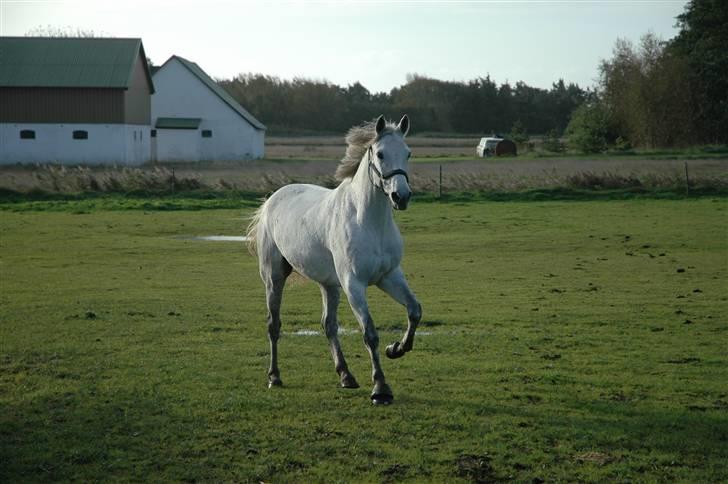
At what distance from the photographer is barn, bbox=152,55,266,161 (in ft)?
221

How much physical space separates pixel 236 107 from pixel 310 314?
2213 inches

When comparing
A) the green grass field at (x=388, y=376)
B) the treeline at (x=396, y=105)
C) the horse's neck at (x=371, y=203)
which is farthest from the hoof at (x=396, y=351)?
the treeline at (x=396, y=105)

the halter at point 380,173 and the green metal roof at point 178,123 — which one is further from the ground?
the green metal roof at point 178,123

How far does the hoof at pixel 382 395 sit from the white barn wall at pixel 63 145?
53.8 m

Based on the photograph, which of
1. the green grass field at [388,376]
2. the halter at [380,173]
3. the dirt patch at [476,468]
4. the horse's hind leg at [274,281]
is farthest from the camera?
the horse's hind leg at [274,281]

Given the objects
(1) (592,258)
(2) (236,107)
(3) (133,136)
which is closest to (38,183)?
(1) (592,258)

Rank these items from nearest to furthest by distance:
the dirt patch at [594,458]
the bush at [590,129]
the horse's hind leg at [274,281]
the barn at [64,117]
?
the dirt patch at [594,458]
the horse's hind leg at [274,281]
the barn at [64,117]
the bush at [590,129]

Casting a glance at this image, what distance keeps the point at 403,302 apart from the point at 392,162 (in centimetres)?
136

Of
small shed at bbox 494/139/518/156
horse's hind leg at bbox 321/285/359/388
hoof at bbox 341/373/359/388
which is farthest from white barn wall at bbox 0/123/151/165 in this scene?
hoof at bbox 341/373/359/388

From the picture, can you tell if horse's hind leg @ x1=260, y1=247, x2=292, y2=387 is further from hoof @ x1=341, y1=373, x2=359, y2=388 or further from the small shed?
the small shed

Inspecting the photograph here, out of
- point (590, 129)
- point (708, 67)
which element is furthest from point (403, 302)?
point (708, 67)

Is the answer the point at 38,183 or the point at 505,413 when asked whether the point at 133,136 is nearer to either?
the point at 38,183

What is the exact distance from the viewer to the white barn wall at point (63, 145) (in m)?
59.5

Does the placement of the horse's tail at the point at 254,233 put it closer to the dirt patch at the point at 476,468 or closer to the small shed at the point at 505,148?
the dirt patch at the point at 476,468
